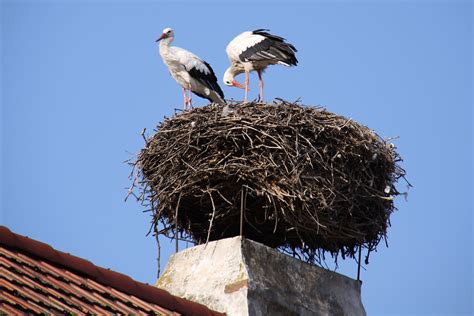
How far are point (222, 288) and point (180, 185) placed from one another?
5.17 ft

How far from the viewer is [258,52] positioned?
13875 mm

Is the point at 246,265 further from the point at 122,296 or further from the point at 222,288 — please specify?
the point at 122,296

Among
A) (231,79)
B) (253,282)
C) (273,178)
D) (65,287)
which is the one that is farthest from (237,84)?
(65,287)

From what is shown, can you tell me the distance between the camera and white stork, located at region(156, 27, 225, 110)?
14312 mm

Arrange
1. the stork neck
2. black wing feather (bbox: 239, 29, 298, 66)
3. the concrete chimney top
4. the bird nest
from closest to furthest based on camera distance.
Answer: the concrete chimney top, the bird nest, black wing feather (bbox: 239, 29, 298, 66), the stork neck

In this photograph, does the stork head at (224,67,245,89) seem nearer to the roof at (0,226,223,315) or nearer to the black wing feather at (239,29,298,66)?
the black wing feather at (239,29,298,66)

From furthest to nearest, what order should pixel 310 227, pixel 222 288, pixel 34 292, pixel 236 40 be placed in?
pixel 236 40
pixel 310 227
pixel 222 288
pixel 34 292

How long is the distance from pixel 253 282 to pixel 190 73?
6.60 m

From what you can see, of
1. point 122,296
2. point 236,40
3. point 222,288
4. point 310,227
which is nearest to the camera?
point 122,296

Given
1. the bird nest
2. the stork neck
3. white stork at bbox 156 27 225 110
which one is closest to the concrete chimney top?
the bird nest

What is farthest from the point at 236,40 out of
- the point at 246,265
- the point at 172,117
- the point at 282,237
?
the point at 246,265

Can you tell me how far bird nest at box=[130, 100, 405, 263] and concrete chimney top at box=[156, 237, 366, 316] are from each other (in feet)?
1.68

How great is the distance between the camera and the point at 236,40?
47.3ft

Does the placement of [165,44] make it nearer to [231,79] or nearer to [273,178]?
[231,79]
